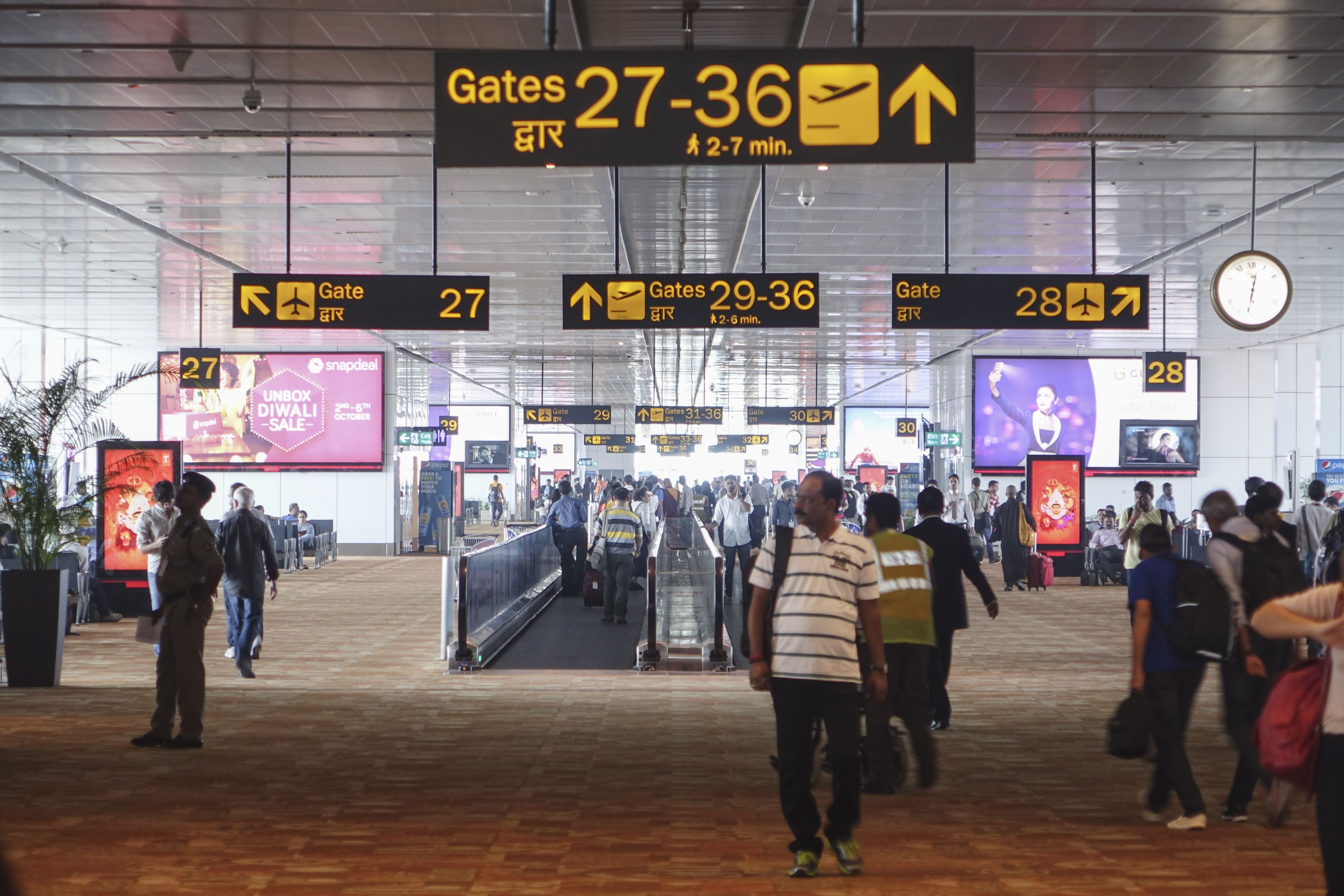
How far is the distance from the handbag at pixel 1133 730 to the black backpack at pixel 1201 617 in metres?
0.32

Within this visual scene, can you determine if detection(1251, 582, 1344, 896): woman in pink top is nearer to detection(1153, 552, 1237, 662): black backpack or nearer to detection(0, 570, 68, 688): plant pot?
detection(1153, 552, 1237, 662): black backpack

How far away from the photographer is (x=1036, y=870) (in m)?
5.58

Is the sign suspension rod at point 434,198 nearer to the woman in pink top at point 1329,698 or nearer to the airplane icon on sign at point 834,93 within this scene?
the airplane icon on sign at point 834,93

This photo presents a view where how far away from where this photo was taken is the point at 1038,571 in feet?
70.3

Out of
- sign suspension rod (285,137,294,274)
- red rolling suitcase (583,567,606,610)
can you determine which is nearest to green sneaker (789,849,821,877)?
sign suspension rod (285,137,294,274)

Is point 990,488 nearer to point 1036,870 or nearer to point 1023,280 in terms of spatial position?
point 1023,280

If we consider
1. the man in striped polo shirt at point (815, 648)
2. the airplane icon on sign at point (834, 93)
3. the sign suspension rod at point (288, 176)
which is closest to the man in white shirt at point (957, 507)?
the sign suspension rod at point (288, 176)

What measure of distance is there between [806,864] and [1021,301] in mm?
8099

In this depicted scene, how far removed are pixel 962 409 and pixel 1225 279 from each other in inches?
697

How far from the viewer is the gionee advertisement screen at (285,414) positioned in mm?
29609

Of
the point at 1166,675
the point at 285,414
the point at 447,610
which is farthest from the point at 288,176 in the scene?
the point at 285,414

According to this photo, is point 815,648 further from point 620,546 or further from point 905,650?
point 620,546

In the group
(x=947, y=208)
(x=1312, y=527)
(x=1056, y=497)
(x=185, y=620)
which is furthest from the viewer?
(x=1056, y=497)

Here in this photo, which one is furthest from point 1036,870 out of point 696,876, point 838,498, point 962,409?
point 962,409
